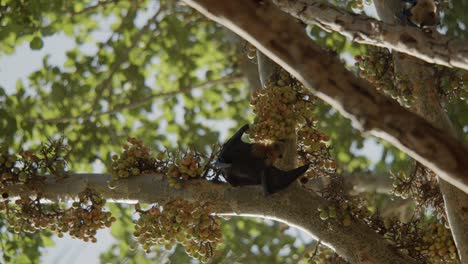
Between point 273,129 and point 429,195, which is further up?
point 273,129

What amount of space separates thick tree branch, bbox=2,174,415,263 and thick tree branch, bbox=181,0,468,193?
58.4 inches

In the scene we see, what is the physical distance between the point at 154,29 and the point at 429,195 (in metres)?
4.39

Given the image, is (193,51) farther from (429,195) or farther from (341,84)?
(341,84)

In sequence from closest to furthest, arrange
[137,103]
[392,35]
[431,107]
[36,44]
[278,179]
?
1. [392,35]
2. [278,179]
3. [431,107]
4. [36,44]
5. [137,103]

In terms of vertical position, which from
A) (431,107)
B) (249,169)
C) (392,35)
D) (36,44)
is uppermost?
(392,35)

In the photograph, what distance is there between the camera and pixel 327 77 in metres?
2.21

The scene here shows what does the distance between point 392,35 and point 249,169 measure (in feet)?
4.47

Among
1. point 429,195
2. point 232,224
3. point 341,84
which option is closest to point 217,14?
point 341,84

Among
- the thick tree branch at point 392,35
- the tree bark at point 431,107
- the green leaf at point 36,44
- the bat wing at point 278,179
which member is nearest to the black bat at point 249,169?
the bat wing at point 278,179

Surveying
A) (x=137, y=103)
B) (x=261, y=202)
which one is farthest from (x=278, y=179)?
(x=137, y=103)

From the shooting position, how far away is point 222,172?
383cm

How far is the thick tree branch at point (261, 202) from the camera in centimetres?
357

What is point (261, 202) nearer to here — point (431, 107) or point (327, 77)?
point (431, 107)

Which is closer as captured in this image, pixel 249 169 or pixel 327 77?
pixel 327 77
